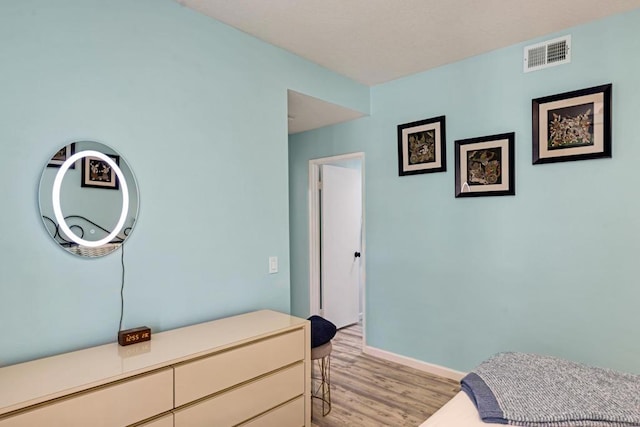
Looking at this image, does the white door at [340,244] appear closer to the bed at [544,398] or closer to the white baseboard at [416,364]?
the white baseboard at [416,364]

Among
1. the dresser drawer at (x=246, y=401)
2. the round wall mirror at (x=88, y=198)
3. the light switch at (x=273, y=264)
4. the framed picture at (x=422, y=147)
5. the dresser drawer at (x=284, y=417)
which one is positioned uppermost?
the framed picture at (x=422, y=147)

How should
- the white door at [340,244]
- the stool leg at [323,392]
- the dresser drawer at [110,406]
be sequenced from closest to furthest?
1. the dresser drawer at [110,406]
2. the stool leg at [323,392]
3. the white door at [340,244]

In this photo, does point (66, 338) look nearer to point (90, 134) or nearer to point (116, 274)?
point (116, 274)

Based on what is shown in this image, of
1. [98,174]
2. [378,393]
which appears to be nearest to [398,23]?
[98,174]

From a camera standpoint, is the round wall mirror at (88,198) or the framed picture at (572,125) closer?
the round wall mirror at (88,198)

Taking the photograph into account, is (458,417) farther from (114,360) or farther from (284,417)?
(114,360)


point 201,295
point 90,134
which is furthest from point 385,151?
point 90,134

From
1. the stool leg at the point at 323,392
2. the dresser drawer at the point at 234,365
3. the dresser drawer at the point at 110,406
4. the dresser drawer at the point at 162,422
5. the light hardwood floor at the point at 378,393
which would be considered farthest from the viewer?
the stool leg at the point at 323,392

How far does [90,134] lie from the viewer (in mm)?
1835

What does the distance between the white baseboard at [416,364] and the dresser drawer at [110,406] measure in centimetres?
234

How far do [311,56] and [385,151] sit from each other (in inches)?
45.2

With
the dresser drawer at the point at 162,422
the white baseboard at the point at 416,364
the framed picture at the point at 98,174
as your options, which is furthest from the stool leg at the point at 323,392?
the framed picture at the point at 98,174

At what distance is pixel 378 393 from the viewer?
283 cm

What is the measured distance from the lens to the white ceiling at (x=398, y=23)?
2.20m
